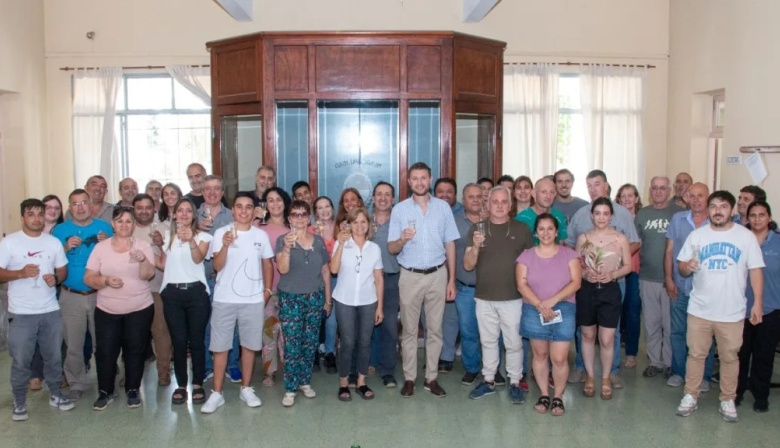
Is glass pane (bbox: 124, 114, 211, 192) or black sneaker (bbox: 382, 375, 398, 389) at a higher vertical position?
glass pane (bbox: 124, 114, 211, 192)

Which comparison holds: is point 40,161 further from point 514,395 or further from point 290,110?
point 514,395

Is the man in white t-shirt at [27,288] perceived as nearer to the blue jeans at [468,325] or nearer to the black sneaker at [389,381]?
the black sneaker at [389,381]

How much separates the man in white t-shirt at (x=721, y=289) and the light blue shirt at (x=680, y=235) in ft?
1.30

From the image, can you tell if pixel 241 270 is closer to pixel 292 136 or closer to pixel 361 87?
pixel 292 136

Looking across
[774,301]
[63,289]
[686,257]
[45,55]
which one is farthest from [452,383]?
[45,55]

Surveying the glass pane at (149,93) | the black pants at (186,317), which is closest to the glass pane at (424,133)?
the black pants at (186,317)

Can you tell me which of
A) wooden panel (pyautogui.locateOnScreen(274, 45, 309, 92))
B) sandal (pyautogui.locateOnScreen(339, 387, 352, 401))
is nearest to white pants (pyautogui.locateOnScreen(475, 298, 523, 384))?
sandal (pyautogui.locateOnScreen(339, 387, 352, 401))

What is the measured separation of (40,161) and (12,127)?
2.09 feet

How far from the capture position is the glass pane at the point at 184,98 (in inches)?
387

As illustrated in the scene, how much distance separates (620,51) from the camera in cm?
983

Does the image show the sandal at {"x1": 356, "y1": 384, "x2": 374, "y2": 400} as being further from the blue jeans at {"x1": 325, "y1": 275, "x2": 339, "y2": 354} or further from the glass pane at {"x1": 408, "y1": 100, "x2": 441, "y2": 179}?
the glass pane at {"x1": 408, "y1": 100, "x2": 441, "y2": 179}

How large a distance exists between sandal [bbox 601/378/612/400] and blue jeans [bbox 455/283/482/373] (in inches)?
37.4

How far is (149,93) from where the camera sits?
9945 mm

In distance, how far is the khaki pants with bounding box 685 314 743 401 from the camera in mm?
4734
